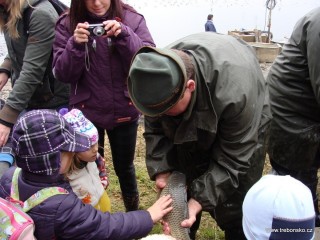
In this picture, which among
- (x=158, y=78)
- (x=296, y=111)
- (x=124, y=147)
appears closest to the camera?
(x=158, y=78)

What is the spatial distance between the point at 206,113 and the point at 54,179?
821 mm

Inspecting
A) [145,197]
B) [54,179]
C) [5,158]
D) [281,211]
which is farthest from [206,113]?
[145,197]

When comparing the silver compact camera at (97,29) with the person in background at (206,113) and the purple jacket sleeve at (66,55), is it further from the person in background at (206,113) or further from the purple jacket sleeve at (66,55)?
the person in background at (206,113)

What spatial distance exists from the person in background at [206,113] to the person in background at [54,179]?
A: 0.37 m

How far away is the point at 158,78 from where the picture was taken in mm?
1834

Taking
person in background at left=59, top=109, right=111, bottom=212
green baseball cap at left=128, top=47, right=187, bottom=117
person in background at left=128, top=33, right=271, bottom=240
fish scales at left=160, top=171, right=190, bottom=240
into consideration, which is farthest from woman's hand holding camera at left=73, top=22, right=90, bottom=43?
fish scales at left=160, top=171, right=190, bottom=240

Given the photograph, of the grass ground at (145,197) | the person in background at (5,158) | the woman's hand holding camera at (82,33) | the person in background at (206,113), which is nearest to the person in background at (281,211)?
the person in background at (206,113)

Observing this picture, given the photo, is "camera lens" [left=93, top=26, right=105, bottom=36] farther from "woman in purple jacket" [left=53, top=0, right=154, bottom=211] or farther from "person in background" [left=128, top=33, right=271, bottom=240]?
"person in background" [left=128, top=33, right=271, bottom=240]

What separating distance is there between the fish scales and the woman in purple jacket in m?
0.68

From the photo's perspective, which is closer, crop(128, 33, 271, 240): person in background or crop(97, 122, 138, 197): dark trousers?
crop(128, 33, 271, 240): person in background

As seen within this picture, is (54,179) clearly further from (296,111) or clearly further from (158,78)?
(296,111)

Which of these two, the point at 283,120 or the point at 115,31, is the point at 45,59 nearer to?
the point at 115,31

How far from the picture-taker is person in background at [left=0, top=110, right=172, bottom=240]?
192 cm

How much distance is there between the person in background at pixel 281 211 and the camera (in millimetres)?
1585
